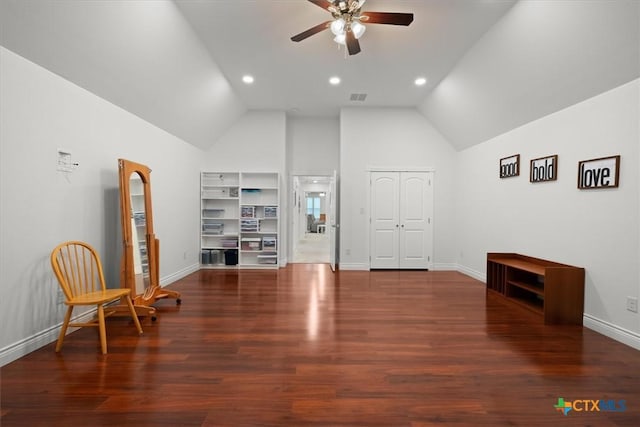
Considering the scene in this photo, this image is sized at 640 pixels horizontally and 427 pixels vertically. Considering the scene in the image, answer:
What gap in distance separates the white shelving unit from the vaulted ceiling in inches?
54.0

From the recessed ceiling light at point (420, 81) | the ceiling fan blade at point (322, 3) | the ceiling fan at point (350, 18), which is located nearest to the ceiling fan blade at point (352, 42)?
the ceiling fan at point (350, 18)

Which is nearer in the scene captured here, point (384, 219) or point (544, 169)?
point (544, 169)

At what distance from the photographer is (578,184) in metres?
3.42

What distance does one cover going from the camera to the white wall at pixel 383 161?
21.3 feet

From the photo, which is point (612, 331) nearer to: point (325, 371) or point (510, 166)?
point (510, 166)

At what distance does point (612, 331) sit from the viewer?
3.01m

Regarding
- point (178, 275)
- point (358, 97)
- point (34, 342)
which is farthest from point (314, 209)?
point (34, 342)

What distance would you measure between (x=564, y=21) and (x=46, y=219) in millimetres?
5088

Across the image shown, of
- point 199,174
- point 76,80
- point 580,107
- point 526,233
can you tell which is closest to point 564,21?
point 580,107

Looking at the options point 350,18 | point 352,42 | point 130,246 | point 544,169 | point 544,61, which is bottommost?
point 130,246

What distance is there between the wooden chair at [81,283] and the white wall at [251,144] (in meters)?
3.82

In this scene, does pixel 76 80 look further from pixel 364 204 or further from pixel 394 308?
pixel 364 204

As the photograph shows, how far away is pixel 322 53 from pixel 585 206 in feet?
12.1

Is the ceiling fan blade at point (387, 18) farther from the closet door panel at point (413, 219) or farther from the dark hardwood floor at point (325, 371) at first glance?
the closet door panel at point (413, 219)
